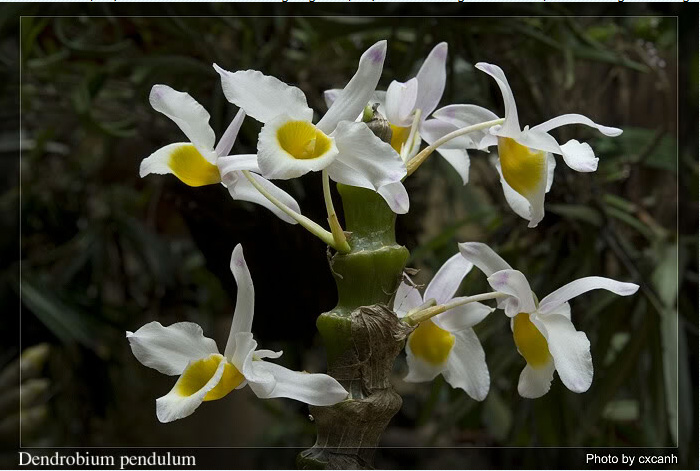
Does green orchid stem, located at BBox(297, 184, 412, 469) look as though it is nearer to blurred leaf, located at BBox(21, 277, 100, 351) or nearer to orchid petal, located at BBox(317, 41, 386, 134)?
orchid petal, located at BBox(317, 41, 386, 134)

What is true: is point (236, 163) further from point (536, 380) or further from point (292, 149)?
point (536, 380)

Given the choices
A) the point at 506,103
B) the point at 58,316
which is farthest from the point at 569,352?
the point at 58,316

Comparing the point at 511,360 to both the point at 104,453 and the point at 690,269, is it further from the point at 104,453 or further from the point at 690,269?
the point at 104,453

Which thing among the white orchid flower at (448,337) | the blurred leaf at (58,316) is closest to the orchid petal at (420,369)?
the white orchid flower at (448,337)

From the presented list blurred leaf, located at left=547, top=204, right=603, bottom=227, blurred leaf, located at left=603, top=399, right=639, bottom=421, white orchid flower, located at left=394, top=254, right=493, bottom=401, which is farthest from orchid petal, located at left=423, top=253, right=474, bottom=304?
blurred leaf, located at left=603, top=399, right=639, bottom=421

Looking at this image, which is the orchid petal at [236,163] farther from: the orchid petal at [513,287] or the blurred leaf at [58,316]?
the blurred leaf at [58,316]

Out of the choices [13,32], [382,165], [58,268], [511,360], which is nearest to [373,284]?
[382,165]
